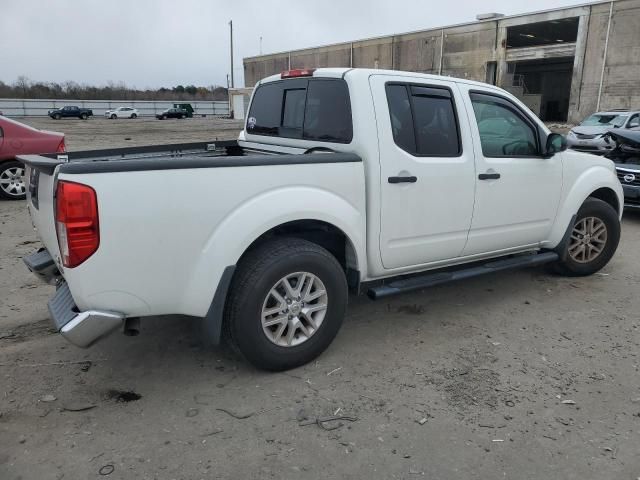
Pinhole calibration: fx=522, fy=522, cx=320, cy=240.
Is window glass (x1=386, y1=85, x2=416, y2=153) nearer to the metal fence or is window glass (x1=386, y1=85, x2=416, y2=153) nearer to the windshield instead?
the windshield

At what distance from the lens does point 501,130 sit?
4.43 m

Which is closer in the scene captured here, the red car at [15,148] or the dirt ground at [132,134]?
the red car at [15,148]

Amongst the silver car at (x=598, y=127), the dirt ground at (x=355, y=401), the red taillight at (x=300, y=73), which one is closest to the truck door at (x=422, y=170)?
the red taillight at (x=300, y=73)

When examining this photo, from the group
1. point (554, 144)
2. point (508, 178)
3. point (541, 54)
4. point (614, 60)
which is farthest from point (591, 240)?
point (541, 54)

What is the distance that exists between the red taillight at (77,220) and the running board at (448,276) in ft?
6.37

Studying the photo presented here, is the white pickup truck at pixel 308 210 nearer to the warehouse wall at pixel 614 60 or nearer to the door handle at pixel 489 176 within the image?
the door handle at pixel 489 176

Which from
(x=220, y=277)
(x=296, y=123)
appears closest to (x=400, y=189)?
(x=296, y=123)

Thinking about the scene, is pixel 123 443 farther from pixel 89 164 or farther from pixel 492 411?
pixel 492 411

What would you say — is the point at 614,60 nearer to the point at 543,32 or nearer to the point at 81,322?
the point at 543,32

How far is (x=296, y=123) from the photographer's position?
425 centimetres

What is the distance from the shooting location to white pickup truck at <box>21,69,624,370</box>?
280cm

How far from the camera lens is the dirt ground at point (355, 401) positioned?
2.62 meters

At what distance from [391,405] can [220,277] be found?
4.20 ft

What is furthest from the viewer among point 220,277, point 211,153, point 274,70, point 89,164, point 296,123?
point 274,70
